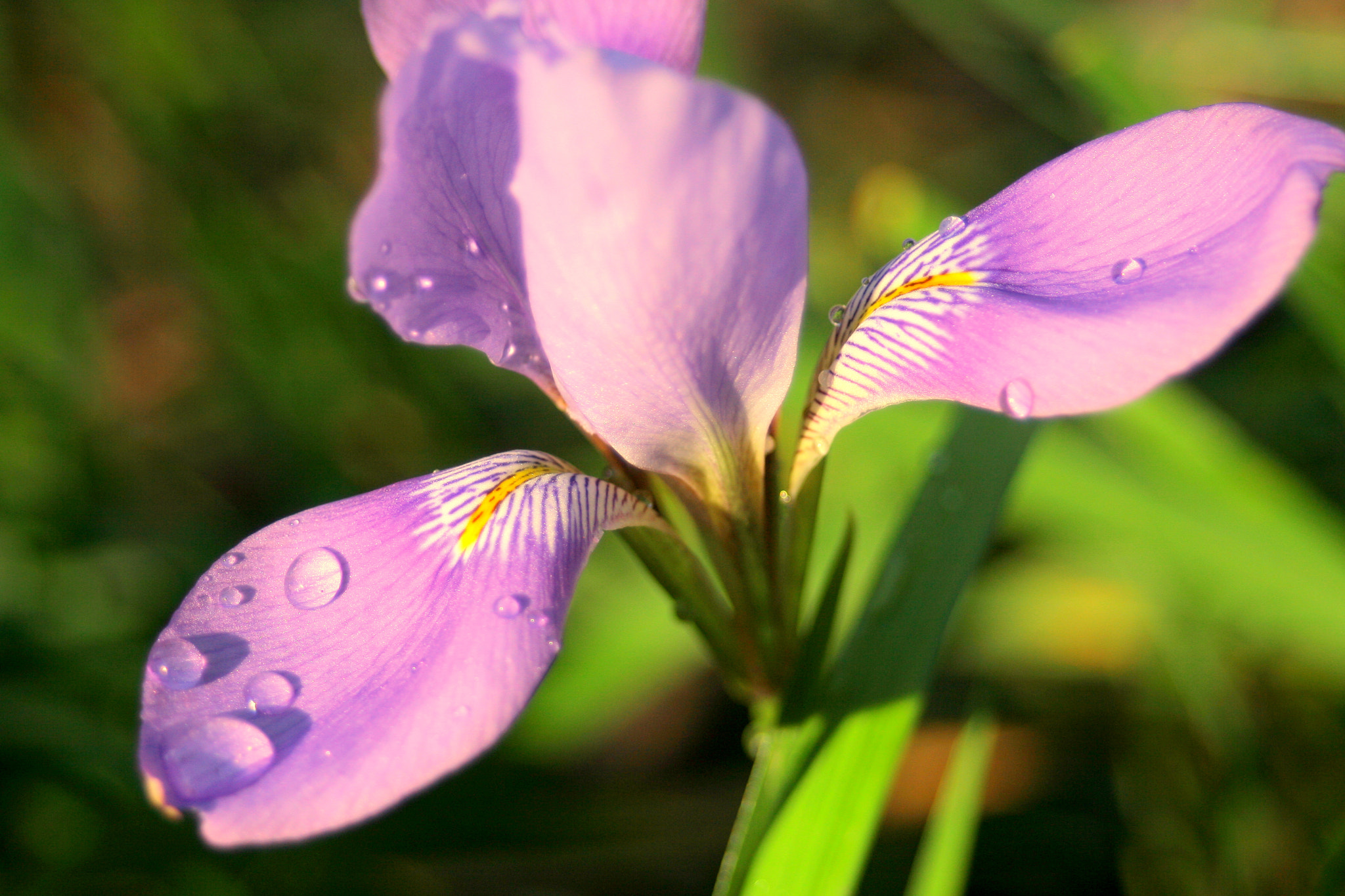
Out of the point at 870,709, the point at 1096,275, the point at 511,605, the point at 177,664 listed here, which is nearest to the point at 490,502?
the point at 511,605

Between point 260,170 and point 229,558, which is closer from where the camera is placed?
point 229,558

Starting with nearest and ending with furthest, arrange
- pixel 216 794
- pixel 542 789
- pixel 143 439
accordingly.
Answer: pixel 216 794, pixel 542 789, pixel 143 439

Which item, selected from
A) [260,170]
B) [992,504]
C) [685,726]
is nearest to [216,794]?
[992,504]

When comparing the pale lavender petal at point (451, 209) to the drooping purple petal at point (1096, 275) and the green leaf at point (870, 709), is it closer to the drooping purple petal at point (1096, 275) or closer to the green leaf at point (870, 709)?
the drooping purple petal at point (1096, 275)

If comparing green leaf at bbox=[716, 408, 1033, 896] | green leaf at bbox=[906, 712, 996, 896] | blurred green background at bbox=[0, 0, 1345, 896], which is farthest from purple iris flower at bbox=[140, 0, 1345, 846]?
blurred green background at bbox=[0, 0, 1345, 896]

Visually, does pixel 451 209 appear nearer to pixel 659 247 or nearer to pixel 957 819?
pixel 659 247

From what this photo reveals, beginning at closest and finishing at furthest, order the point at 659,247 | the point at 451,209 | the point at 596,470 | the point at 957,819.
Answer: the point at 659,247
the point at 451,209
the point at 957,819
the point at 596,470

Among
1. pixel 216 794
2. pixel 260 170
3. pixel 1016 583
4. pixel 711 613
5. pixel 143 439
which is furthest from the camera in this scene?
pixel 260 170

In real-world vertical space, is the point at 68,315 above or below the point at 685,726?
above

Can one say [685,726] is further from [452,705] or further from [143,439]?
[452,705]
